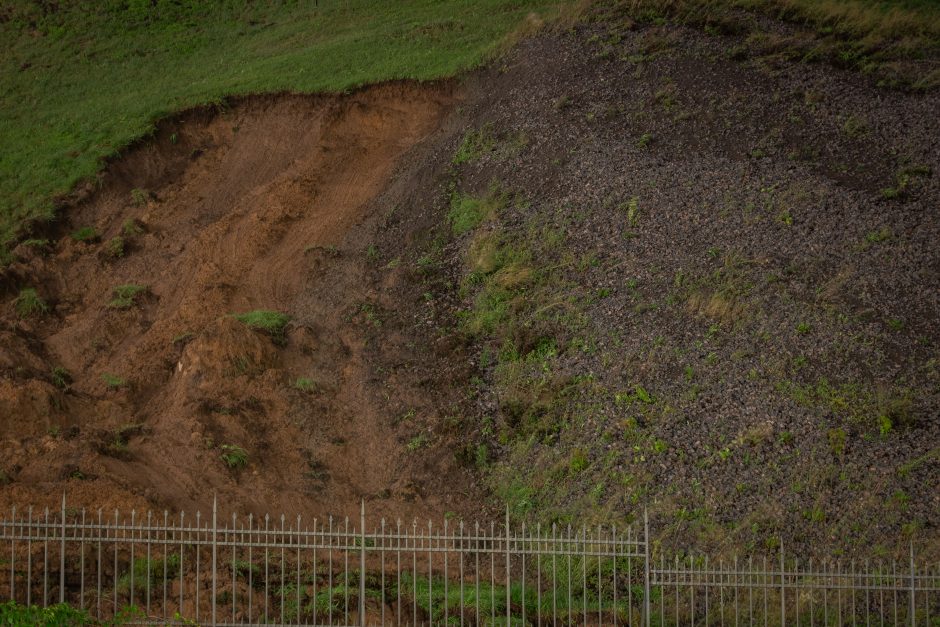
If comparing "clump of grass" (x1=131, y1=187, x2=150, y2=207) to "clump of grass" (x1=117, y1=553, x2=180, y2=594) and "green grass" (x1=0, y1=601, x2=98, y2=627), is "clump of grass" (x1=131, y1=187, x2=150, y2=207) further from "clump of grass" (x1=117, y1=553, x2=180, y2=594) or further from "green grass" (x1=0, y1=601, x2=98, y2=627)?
"green grass" (x1=0, y1=601, x2=98, y2=627)

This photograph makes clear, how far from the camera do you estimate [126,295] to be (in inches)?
875

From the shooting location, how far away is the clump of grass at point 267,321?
66.7ft

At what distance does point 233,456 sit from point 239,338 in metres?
3.07

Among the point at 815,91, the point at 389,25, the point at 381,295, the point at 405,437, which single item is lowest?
the point at 405,437

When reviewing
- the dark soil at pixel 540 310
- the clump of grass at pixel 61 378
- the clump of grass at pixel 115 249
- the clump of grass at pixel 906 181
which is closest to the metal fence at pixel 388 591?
the dark soil at pixel 540 310

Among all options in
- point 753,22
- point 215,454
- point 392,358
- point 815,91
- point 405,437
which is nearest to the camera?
point 215,454

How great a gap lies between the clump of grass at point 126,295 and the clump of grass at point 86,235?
2228mm

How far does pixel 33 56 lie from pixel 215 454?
20603 millimetres

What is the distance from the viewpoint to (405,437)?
18.0 meters

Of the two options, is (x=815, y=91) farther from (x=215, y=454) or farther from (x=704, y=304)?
(x=215, y=454)

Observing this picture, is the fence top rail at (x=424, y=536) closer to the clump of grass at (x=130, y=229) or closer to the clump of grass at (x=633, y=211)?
the clump of grass at (x=633, y=211)

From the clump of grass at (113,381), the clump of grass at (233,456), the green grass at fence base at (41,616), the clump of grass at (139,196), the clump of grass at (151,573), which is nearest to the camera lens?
the green grass at fence base at (41,616)

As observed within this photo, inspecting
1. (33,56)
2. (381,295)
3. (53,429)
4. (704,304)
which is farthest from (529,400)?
(33,56)

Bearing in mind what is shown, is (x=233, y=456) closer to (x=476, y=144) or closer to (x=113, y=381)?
(x=113, y=381)
